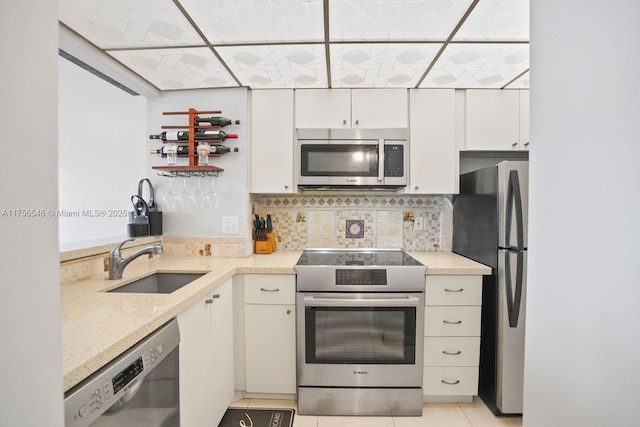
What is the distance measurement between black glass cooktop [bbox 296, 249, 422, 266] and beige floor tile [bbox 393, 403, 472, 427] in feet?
3.04

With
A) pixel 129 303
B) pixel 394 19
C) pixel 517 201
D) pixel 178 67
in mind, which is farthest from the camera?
pixel 178 67

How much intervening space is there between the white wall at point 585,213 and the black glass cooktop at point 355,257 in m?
1.32

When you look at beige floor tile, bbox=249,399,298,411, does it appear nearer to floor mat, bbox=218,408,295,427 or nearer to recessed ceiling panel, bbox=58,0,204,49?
floor mat, bbox=218,408,295,427

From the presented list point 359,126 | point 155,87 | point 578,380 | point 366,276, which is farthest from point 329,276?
point 155,87

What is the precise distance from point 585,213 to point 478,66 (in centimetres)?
170

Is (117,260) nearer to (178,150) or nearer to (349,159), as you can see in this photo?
(178,150)

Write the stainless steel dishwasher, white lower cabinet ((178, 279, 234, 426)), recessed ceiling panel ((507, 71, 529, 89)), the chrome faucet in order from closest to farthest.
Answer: the stainless steel dishwasher → white lower cabinet ((178, 279, 234, 426)) → the chrome faucet → recessed ceiling panel ((507, 71, 529, 89))

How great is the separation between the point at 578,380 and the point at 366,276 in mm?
1310

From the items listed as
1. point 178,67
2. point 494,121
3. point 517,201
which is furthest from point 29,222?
point 494,121

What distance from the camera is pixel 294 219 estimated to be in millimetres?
2422

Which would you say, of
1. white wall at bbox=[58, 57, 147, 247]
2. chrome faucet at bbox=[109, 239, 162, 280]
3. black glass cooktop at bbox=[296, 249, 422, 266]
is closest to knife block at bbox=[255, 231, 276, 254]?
black glass cooktop at bbox=[296, 249, 422, 266]

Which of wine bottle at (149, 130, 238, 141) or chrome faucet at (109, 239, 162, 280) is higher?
wine bottle at (149, 130, 238, 141)

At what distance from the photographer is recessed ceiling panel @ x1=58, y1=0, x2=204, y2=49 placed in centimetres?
122

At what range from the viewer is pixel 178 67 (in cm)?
174
